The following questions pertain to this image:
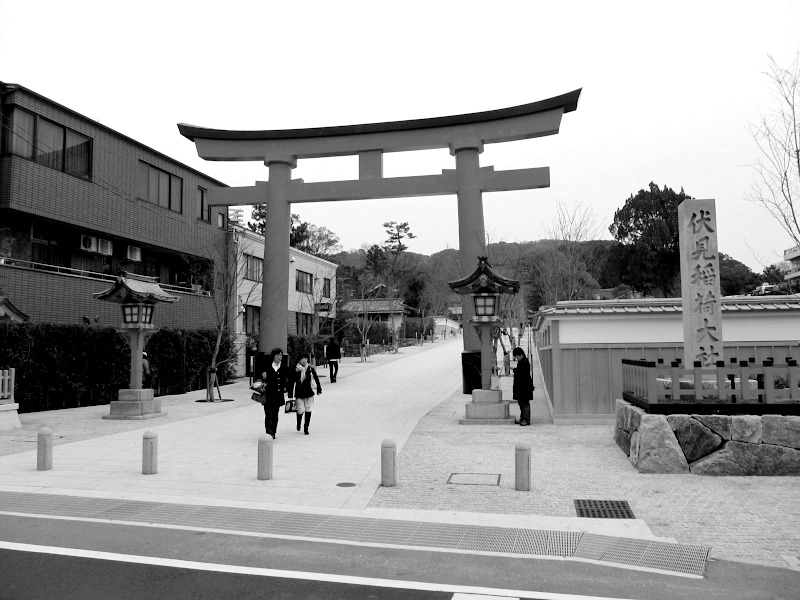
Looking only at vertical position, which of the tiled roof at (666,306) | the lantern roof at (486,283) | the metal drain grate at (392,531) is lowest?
the metal drain grate at (392,531)

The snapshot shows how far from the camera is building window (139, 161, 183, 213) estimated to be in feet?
79.5

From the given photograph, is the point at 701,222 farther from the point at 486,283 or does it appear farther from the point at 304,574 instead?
the point at 304,574

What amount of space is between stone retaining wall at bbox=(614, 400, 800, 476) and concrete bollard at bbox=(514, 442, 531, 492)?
2.13 m

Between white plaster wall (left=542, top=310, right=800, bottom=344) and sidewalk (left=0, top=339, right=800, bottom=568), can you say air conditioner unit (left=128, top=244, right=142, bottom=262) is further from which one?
white plaster wall (left=542, top=310, right=800, bottom=344)

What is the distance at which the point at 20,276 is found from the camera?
18.1m

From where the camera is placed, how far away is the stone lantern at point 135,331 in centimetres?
1617

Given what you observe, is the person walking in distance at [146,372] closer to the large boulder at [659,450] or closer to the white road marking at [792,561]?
the large boulder at [659,450]

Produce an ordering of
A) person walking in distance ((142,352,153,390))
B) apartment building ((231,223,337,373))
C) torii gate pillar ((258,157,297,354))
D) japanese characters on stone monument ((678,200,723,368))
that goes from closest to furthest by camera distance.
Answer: japanese characters on stone monument ((678,200,723,368))
person walking in distance ((142,352,153,390))
torii gate pillar ((258,157,297,354))
apartment building ((231,223,337,373))

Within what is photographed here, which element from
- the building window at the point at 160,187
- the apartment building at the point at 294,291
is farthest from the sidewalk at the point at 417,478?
the apartment building at the point at 294,291

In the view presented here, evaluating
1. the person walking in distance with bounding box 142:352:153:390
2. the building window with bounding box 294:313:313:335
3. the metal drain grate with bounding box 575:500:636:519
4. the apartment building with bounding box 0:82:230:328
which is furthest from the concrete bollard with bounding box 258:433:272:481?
the building window with bounding box 294:313:313:335

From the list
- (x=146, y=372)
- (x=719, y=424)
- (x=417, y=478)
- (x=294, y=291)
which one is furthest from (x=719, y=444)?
(x=294, y=291)

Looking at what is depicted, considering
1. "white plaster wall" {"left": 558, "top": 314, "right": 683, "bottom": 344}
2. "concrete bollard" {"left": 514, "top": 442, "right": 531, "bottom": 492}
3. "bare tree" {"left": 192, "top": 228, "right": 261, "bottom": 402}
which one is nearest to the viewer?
"concrete bollard" {"left": 514, "top": 442, "right": 531, "bottom": 492}

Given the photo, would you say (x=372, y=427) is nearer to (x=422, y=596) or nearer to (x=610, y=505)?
(x=610, y=505)

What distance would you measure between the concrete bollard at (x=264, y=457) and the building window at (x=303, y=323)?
29.2 meters
